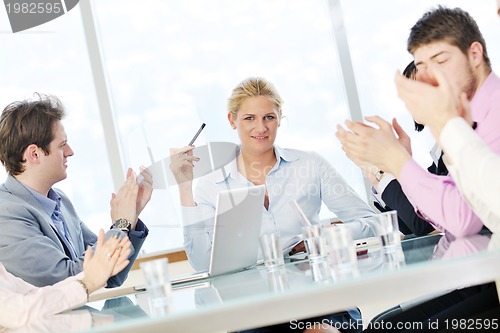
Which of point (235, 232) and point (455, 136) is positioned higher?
point (455, 136)

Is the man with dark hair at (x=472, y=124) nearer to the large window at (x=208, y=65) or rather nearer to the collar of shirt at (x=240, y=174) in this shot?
the collar of shirt at (x=240, y=174)

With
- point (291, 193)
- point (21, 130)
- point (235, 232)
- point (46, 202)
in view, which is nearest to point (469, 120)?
point (235, 232)

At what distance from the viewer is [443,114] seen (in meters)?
1.38

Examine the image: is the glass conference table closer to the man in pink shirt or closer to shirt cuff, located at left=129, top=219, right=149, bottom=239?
the man in pink shirt

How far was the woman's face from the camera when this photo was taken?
9.70 feet

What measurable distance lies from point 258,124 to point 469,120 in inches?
61.6

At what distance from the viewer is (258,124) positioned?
9.73 ft

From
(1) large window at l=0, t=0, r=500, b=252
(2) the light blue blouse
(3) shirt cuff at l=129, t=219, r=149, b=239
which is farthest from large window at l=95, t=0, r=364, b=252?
(3) shirt cuff at l=129, t=219, r=149, b=239

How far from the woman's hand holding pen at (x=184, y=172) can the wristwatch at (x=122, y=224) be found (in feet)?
0.73

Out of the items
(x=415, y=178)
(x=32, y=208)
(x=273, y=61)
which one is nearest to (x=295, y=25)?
(x=273, y=61)

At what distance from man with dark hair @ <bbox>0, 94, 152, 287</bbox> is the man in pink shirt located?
3.18 ft

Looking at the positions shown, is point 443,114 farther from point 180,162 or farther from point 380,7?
point 380,7

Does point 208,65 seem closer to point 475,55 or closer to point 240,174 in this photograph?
point 240,174

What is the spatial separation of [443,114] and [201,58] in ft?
9.94
